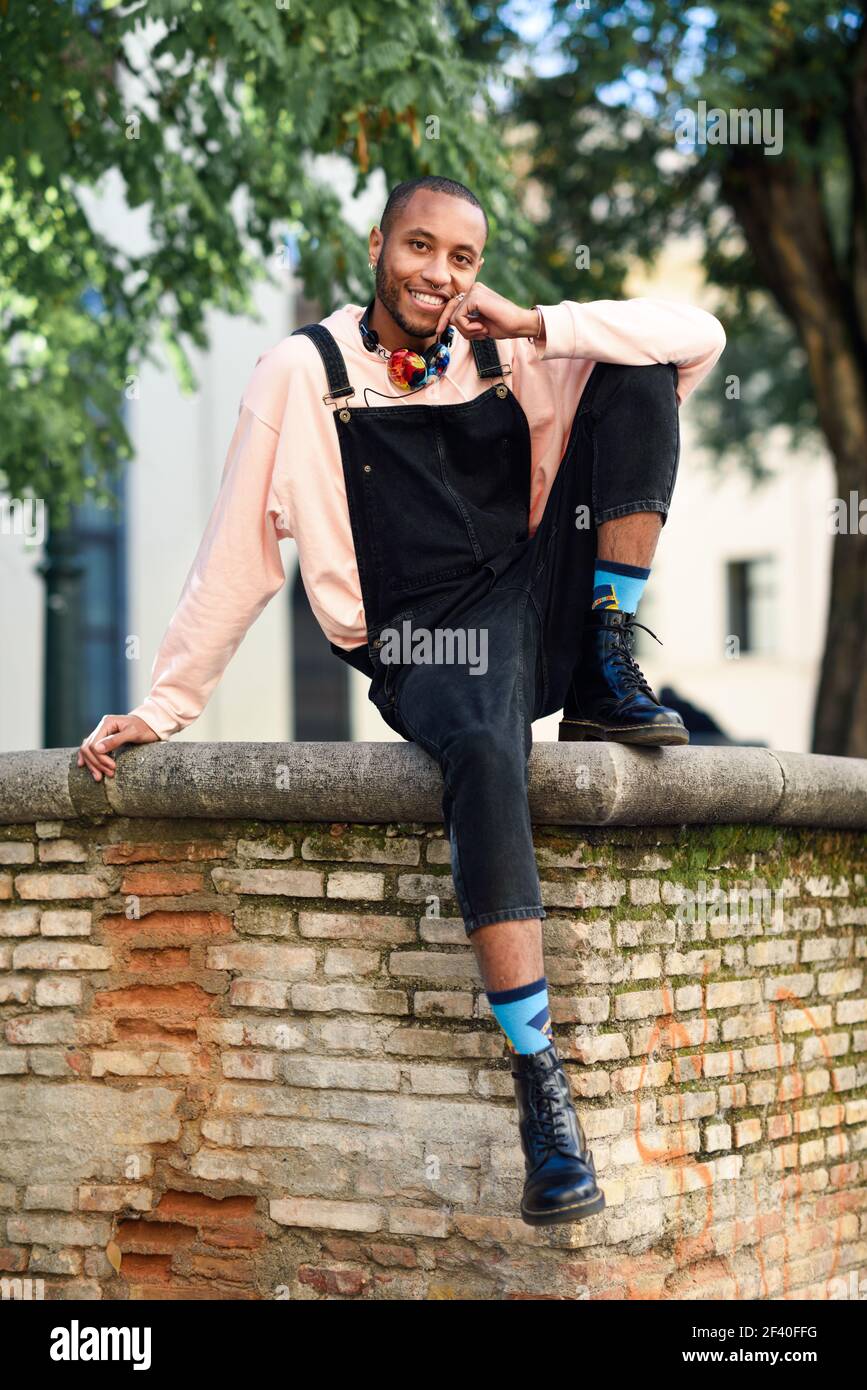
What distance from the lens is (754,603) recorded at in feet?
90.9

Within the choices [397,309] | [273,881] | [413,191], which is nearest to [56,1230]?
[273,881]

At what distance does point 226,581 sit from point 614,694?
1038 mm

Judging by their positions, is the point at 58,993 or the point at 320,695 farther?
the point at 320,695

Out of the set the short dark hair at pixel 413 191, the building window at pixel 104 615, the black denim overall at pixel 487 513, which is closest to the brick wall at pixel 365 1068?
the black denim overall at pixel 487 513

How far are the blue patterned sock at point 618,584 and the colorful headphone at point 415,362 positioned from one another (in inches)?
24.3

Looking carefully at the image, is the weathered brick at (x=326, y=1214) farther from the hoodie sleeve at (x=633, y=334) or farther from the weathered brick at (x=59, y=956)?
the hoodie sleeve at (x=633, y=334)

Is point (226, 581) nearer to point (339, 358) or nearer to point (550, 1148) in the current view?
point (339, 358)

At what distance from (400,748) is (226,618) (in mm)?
631

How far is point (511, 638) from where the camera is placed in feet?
13.8

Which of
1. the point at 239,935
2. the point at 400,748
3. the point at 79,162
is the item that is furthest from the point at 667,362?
the point at 79,162

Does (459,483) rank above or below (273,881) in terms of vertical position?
above

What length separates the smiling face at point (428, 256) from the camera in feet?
14.0

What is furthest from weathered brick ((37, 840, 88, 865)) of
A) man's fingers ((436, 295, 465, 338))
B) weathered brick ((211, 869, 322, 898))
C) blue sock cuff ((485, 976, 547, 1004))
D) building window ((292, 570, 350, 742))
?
building window ((292, 570, 350, 742))

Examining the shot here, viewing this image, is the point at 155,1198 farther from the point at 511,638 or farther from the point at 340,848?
the point at 511,638
